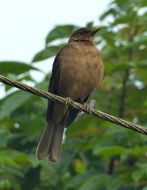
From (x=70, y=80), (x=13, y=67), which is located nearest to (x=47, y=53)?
(x=70, y=80)

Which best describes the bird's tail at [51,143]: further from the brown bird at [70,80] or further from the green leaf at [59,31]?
the green leaf at [59,31]

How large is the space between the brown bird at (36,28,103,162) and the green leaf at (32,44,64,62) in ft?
0.19

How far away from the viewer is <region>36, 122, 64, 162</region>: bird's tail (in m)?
5.13

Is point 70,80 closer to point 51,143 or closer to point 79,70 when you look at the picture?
point 79,70

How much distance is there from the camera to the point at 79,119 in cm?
539

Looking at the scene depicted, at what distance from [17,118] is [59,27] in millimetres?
1217

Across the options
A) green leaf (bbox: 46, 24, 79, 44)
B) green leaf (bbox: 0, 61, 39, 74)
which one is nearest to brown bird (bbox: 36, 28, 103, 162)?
green leaf (bbox: 46, 24, 79, 44)

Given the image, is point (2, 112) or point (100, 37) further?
point (100, 37)

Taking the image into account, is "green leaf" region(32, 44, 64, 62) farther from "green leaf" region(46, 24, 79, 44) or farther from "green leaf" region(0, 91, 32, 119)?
"green leaf" region(0, 91, 32, 119)

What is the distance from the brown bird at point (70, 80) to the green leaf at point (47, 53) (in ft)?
0.19

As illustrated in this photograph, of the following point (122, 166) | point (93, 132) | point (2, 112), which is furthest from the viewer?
point (122, 166)

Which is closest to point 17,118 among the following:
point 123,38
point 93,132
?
point 93,132

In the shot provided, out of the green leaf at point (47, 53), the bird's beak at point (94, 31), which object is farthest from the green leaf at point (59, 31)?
the bird's beak at point (94, 31)

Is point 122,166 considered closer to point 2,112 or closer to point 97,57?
point 97,57
